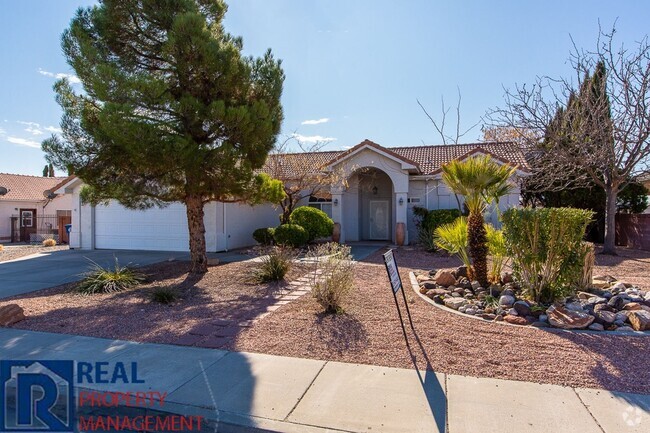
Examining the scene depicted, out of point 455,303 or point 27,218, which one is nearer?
point 455,303

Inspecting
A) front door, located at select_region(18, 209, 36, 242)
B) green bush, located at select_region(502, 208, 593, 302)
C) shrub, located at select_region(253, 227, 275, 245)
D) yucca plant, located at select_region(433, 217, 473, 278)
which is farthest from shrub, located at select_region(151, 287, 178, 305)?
front door, located at select_region(18, 209, 36, 242)

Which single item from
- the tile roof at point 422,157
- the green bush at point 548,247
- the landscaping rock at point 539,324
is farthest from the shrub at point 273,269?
the tile roof at point 422,157

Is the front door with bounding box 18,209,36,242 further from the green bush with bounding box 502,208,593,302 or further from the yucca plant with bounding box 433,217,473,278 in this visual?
the green bush with bounding box 502,208,593,302

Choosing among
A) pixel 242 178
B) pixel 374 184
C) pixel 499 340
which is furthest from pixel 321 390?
pixel 374 184

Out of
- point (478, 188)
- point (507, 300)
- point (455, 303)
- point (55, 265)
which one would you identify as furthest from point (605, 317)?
point (55, 265)

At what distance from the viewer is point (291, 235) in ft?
52.6

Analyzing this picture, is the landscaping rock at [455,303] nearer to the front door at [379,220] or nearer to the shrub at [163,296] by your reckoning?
the shrub at [163,296]

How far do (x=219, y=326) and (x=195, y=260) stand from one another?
5.21 m

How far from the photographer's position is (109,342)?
6.03 m

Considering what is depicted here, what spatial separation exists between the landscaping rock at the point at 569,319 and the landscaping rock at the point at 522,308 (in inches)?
15.1

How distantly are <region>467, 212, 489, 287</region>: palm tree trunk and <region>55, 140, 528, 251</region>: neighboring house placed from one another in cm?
847

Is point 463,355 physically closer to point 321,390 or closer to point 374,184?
point 321,390

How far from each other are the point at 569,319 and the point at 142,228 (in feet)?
55.9

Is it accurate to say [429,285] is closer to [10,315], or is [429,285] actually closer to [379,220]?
[10,315]
